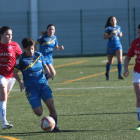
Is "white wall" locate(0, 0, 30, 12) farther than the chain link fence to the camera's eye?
Yes

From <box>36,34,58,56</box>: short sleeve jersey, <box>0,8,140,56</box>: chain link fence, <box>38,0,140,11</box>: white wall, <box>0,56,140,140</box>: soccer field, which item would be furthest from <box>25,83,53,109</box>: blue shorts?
<box>38,0,140,11</box>: white wall

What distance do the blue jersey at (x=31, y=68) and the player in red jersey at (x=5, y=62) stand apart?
0.58 m

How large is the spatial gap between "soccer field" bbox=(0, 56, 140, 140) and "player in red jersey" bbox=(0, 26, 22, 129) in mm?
534

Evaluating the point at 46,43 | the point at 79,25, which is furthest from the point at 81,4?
the point at 46,43

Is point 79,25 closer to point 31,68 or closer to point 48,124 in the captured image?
point 31,68

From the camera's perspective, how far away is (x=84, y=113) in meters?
8.92

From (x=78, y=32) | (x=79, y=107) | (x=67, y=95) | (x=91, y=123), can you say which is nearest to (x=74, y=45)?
(x=78, y=32)

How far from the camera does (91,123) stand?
780cm

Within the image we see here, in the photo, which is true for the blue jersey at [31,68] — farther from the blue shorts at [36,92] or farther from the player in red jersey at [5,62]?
the player in red jersey at [5,62]

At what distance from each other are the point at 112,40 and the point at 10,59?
25.6 feet

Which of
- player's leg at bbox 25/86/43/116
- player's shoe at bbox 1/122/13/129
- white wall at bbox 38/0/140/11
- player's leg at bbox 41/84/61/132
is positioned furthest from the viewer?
white wall at bbox 38/0/140/11

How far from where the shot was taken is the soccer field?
6895 mm

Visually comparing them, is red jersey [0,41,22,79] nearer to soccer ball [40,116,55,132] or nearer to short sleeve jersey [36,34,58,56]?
soccer ball [40,116,55,132]

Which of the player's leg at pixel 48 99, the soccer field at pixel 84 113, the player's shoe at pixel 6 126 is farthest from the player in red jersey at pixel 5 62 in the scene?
the player's leg at pixel 48 99
